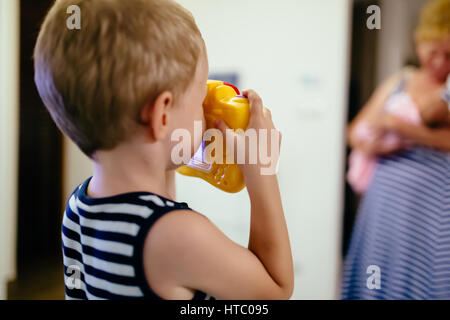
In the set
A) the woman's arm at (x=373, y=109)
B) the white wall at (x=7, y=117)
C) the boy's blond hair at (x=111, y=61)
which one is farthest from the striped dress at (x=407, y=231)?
the white wall at (x=7, y=117)

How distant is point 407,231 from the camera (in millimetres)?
1062

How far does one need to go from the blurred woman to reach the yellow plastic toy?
654 mm

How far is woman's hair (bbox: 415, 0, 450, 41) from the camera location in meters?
0.99

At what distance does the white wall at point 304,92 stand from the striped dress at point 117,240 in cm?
84

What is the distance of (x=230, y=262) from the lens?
0.37 metres

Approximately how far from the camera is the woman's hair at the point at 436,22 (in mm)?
993

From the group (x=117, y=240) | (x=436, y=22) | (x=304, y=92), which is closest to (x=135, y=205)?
(x=117, y=240)

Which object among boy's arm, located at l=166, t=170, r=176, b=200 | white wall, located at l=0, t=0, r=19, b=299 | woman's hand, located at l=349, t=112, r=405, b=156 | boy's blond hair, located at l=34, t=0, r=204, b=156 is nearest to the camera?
boy's blond hair, located at l=34, t=0, r=204, b=156

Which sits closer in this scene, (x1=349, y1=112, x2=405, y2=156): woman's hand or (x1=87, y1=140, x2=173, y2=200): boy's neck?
(x1=87, y1=140, x2=173, y2=200): boy's neck

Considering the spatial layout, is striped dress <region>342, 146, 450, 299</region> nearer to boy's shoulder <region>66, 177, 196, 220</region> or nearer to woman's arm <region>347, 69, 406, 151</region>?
woman's arm <region>347, 69, 406, 151</region>
